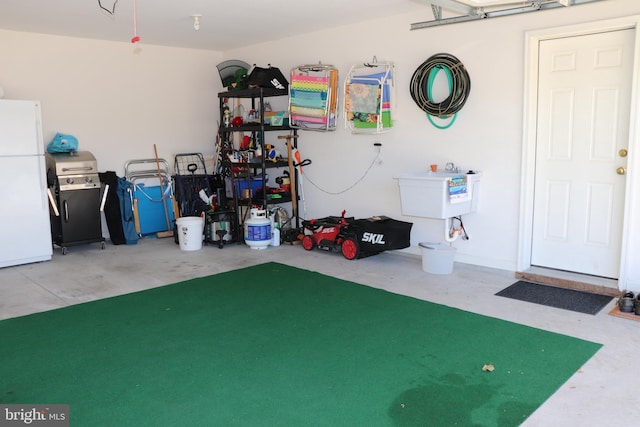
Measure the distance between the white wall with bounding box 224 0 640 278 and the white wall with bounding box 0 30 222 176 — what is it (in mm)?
1970

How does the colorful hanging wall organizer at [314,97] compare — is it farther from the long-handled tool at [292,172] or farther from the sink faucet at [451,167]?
the sink faucet at [451,167]

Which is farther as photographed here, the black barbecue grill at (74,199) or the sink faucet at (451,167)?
the black barbecue grill at (74,199)

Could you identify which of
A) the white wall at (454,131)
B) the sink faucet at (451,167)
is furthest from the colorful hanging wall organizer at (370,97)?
the sink faucet at (451,167)

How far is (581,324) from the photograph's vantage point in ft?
13.4

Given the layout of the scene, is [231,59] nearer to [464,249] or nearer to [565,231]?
[464,249]

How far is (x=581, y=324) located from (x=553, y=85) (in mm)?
2294

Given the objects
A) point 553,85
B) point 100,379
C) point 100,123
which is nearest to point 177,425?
point 100,379

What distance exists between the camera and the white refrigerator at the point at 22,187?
595cm

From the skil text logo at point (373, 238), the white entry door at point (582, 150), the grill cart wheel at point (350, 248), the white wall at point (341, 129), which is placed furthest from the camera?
the grill cart wheel at point (350, 248)

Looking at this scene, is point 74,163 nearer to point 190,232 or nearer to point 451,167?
point 190,232

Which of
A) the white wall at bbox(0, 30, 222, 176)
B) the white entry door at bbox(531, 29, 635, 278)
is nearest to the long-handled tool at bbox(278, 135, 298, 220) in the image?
the white wall at bbox(0, 30, 222, 176)

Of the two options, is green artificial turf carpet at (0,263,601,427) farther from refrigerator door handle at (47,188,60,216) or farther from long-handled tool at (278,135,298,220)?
long-handled tool at (278,135,298,220)

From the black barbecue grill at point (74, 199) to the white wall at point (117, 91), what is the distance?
593 mm

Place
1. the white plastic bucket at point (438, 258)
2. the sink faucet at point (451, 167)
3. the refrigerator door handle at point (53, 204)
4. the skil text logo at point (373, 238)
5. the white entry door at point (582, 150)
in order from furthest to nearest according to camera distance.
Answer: the refrigerator door handle at point (53, 204), the skil text logo at point (373, 238), the sink faucet at point (451, 167), the white plastic bucket at point (438, 258), the white entry door at point (582, 150)
